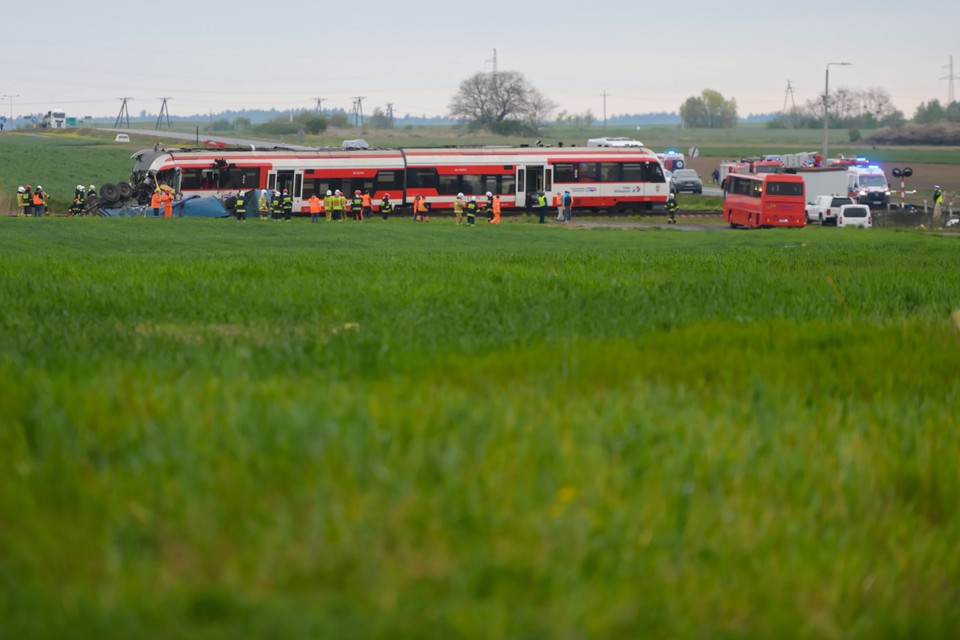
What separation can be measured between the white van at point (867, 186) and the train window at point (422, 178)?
27.8m

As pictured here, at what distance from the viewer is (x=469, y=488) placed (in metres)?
4.63

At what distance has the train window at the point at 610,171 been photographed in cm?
6494

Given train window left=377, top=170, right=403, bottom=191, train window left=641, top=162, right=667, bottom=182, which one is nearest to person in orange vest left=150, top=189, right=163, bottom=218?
train window left=377, top=170, right=403, bottom=191

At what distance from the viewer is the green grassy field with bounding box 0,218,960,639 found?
3.93 m

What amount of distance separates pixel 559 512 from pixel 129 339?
5474mm

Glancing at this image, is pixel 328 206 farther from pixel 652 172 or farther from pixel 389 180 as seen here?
pixel 652 172

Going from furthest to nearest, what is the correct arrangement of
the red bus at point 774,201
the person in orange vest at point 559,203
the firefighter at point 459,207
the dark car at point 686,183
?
the dark car at point 686,183 → the person in orange vest at point 559,203 → the red bus at point 774,201 → the firefighter at point 459,207

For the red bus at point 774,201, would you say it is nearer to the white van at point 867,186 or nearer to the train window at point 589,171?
the train window at point 589,171

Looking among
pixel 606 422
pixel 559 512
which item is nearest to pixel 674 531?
pixel 559 512

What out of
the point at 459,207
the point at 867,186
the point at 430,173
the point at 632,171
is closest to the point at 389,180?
the point at 430,173

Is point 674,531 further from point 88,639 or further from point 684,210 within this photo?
point 684,210

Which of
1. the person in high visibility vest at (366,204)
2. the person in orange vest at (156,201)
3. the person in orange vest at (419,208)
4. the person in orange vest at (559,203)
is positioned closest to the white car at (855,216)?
the person in orange vest at (559,203)

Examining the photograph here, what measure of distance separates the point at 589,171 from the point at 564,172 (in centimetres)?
129

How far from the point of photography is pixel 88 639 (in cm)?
360
